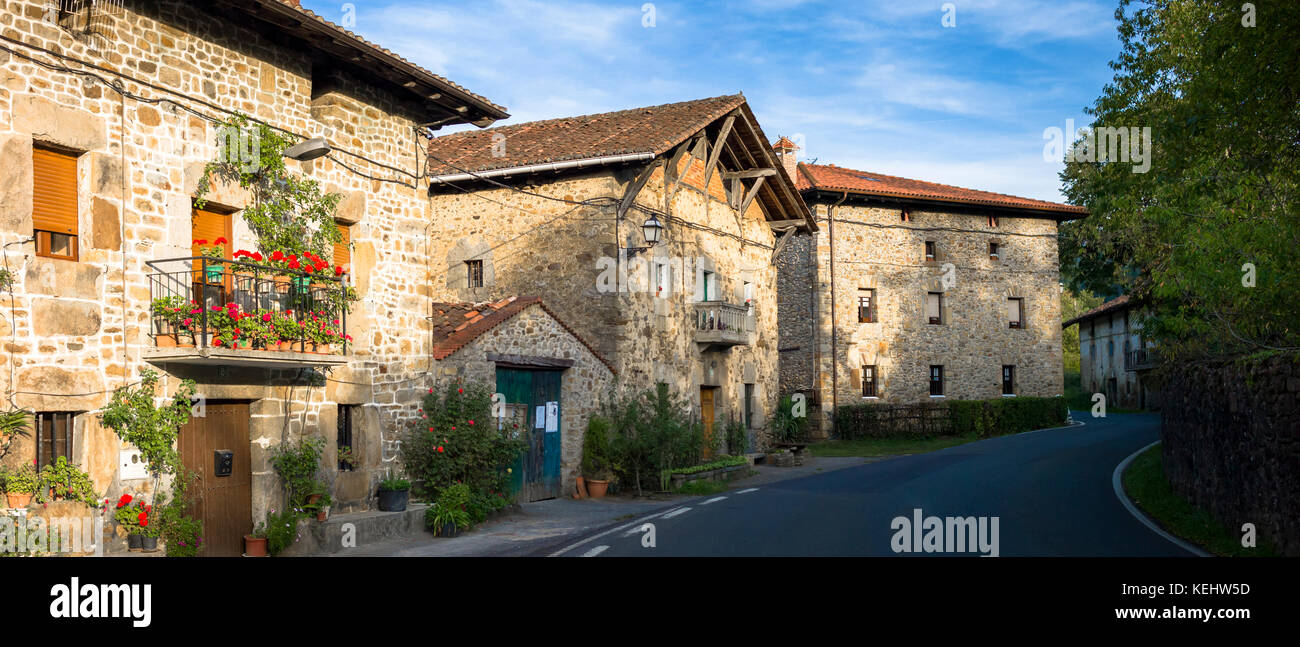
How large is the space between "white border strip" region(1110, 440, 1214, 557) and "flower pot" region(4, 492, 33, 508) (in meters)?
10.9

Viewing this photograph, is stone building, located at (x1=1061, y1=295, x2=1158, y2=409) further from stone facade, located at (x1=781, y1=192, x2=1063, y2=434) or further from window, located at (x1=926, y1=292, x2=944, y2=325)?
window, located at (x1=926, y1=292, x2=944, y2=325)

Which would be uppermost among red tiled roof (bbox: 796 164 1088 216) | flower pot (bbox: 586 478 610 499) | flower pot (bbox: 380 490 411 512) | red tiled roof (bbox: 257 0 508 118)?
red tiled roof (bbox: 796 164 1088 216)

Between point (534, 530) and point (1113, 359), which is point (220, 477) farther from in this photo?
point (1113, 359)

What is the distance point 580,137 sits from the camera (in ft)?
64.1

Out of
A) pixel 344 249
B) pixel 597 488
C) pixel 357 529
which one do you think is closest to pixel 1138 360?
pixel 597 488

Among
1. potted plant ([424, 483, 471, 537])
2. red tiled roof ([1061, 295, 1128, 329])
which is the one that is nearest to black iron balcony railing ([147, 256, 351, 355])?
potted plant ([424, 483, 471, 537])

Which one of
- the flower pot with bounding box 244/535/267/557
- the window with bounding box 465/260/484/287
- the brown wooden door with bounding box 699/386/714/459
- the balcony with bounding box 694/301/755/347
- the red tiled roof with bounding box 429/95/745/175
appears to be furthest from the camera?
the brown wooden door with bounding box 699/386/714/459

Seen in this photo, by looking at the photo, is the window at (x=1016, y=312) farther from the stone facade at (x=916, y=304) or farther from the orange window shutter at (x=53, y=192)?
the orange window shutter at (x=53, y=192)

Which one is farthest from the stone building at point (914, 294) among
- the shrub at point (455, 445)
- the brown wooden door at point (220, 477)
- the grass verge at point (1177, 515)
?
the brown wooden door at point (220, 477)

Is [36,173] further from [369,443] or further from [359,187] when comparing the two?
[369,443]

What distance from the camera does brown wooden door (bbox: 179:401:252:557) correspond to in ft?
33.8

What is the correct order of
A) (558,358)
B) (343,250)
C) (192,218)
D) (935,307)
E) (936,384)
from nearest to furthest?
(192,218)
(343,250)
(558,358)
(936,384)
(935,307)

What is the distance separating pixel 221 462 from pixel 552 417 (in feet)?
22.6
